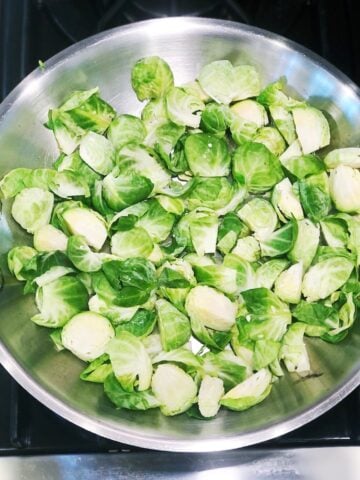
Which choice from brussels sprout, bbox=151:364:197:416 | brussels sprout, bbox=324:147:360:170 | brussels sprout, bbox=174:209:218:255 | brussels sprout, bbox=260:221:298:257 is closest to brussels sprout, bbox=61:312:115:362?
brussels sprout, bbox=151:364:197:416

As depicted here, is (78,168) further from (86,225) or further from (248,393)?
(248,393)

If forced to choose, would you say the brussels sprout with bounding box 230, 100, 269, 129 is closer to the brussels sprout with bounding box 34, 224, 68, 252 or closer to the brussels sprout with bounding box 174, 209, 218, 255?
the brussels sprout with bounding box 174, 209, 218, 255

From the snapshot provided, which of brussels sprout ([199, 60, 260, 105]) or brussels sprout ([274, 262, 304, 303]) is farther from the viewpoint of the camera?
brussels sprout ([199, 60, 260, 105])

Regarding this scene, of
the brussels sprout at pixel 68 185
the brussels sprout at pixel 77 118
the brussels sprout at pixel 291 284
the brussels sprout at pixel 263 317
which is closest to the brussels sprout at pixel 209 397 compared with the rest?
the brussels sprout at pixel 263 317

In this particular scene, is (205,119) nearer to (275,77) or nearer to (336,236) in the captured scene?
(275,77)

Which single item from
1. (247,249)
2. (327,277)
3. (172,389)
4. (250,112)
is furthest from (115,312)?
(250,112)

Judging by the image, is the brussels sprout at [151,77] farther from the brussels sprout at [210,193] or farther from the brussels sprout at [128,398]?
the brussels sprout at [128,398]

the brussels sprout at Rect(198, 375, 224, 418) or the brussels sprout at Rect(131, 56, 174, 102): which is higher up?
the brussels sprout at Rect(131, 56, 174, 102)
